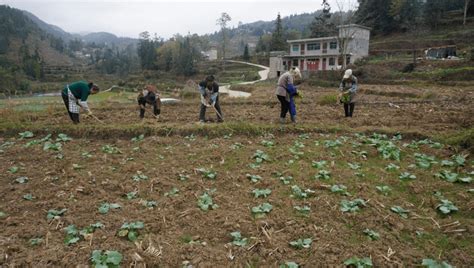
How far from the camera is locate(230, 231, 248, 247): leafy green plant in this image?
11.5 ft

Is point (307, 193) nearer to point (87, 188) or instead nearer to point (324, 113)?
point (87, 188)

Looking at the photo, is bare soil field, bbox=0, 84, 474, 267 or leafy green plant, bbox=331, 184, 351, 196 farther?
leafy green plant, bbox=331, 184, 351, 196

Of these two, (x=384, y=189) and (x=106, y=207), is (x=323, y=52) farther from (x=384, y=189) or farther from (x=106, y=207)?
(x=106, y=207)

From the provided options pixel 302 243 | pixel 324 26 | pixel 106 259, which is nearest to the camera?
pixel 106 259

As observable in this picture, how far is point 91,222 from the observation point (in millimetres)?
3967

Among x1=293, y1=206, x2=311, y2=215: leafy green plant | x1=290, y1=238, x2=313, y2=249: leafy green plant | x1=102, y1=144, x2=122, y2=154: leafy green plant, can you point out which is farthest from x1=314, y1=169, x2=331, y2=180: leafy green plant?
x1=102, y1=144, x2=122, y2=154: leafy green plant

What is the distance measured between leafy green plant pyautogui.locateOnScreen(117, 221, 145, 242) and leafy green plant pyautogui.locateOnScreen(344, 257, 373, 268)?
2.44 m

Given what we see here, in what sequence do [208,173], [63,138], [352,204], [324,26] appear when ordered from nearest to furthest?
1. [352,204]
2. [208,173]
3. [63,138]
4. [324,26]

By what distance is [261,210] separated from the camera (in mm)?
4203

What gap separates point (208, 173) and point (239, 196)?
3.39 feet

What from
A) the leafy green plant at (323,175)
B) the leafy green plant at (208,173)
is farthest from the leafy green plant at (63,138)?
the leafy green plant at (323,175)

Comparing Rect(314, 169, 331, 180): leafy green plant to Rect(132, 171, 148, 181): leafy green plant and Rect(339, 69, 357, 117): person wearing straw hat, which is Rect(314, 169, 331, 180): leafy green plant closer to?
Rect(132, 171, 148, 181): leafy green plant

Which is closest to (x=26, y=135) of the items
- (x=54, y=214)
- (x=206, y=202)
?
(x=54, y=214)

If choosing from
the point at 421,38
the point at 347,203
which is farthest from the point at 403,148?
the point at 421,38
